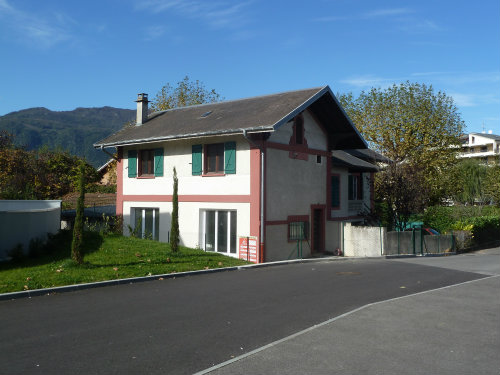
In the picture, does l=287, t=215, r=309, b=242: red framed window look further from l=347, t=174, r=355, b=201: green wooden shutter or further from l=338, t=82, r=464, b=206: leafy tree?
l=338, t=82, r=464, b=206: leafy tree

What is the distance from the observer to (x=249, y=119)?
1997cm

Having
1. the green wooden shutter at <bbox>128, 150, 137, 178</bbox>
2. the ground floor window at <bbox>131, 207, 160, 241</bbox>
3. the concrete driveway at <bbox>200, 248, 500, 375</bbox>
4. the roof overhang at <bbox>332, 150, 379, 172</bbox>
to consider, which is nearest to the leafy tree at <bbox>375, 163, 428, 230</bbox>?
the roof overhang at <bbox>332, 150, 379, 172</bbox>

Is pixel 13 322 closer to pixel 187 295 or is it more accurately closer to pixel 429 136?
pixel 187 295

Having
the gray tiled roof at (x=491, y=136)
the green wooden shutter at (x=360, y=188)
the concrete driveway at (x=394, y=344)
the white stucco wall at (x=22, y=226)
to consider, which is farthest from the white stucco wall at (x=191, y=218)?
the gray tiled roof at (x=491, y=136)

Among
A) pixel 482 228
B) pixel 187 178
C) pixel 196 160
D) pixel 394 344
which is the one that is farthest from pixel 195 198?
pixel 482 228

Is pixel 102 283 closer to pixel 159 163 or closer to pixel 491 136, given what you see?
pixel 159 163

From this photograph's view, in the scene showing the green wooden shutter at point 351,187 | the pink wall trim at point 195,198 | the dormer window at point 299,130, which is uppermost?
the dormer window at point 299,130

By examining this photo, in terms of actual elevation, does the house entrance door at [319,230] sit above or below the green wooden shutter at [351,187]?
below

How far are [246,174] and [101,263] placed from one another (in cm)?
717

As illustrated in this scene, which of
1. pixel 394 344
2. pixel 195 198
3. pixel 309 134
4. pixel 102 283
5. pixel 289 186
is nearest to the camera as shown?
pixel 394 344

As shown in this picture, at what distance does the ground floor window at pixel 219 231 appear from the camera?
66.6 feet

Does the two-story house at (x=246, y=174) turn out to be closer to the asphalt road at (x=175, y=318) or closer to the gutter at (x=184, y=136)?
the gutter at (x=184, y=136)

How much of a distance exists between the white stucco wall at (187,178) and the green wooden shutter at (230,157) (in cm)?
14

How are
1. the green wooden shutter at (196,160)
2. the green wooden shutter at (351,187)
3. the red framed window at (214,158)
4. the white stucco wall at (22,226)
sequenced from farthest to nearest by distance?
the green wooden shutter at (351,187) → the green wooden shutter at (196,160) → the red framed window at (214,158) → the white stucco wall at (22,226)
